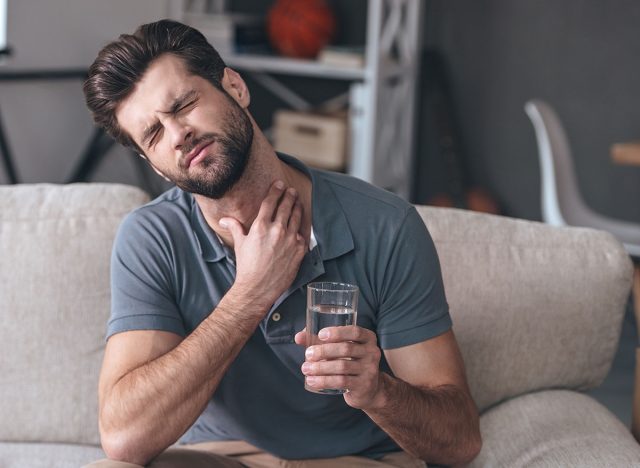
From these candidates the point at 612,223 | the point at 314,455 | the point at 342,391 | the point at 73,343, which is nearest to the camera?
the point at 342,391

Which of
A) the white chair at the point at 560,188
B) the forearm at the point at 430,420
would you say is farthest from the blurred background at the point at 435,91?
the forearm at the point at 430,420

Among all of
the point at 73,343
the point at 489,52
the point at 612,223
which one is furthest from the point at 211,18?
the point at 73,343

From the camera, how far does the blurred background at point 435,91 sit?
178 inches

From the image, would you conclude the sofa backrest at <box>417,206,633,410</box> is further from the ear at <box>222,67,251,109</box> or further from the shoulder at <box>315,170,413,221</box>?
the ear at <box>222,67,251,109</box>

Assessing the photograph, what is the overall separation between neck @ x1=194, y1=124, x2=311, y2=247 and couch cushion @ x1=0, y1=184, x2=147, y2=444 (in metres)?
0.36

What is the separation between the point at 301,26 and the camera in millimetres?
4871

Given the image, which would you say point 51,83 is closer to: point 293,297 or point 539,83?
point 539,83

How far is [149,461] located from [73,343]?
439mm

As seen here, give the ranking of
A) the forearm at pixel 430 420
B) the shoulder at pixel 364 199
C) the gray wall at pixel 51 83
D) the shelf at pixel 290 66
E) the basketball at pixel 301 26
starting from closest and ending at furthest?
the forearm at pixel 430 420 → the shoulder at pixel 364 199 → the gray wall at pixel 51 83 → the shelf at pixel 290 66 → the basketball at pixel 301 26

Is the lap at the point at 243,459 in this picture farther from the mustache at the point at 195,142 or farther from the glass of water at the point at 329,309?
the mustache at the point at 195,142

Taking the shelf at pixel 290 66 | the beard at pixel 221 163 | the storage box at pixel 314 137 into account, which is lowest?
the storage box at pixel 314 137

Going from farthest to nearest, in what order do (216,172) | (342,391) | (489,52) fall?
(489,52), (216,172), (342,391)

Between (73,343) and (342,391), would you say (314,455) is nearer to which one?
(342,391)

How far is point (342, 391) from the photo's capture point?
4.71 feet
